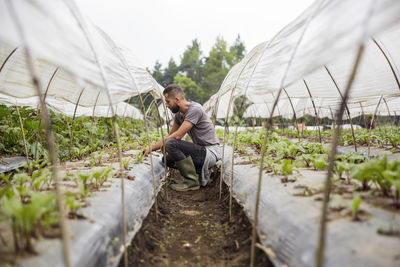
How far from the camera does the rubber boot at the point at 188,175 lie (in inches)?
183

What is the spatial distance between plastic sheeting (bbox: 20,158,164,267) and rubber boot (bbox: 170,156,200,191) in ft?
5.20

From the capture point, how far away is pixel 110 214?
6.91ft

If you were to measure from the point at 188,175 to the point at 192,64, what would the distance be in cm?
5577

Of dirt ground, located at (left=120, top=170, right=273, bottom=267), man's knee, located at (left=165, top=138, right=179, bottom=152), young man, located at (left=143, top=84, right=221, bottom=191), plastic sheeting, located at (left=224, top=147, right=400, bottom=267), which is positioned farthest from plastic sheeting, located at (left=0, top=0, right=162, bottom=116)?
plastic sheeting, located at (left=224, top=147, right=400, bottom=267)

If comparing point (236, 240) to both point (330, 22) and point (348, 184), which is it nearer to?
point (348, 184)

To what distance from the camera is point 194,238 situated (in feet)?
9.87

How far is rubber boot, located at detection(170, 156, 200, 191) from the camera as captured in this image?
464cm

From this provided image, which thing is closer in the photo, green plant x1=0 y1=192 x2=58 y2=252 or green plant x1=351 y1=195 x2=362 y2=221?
green plant x1=0 y1=192 x2=58 y2=252

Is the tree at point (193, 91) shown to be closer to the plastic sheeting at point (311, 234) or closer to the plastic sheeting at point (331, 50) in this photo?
the plastic sheeting at point (331, 50)

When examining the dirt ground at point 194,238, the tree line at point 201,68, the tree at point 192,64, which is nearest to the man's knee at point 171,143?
the dirt ground at point 194,238

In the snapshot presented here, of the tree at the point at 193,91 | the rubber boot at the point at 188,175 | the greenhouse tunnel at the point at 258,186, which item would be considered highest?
the tree at the point at 193,91

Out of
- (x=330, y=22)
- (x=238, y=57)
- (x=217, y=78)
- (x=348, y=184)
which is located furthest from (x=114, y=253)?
(x=238, y=57)

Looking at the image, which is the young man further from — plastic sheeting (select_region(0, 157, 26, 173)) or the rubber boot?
plastic sheeting (select_region(0, 157, 26, 173))

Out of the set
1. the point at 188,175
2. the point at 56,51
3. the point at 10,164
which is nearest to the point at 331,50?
the point at 56,51
